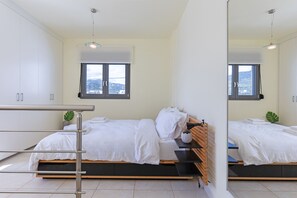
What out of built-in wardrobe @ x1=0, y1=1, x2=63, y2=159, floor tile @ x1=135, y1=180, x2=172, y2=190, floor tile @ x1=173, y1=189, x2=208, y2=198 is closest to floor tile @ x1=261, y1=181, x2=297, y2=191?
floor tile @ x1=173, y1=189, x2=208, y2=198

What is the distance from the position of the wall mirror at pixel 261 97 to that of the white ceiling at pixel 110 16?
2187 millimetres

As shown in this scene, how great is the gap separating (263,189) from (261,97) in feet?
1.98

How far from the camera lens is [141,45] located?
218 inches

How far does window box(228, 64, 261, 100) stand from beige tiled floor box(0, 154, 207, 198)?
4.31 feet

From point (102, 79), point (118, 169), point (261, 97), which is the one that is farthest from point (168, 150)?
point (102, 79)

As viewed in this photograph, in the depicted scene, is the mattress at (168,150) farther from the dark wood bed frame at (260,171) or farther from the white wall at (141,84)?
the white wall at (141,84)

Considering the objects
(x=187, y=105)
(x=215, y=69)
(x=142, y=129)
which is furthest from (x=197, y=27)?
(x=142, y=129)

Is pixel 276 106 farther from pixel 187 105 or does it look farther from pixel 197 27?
pixel 187 105

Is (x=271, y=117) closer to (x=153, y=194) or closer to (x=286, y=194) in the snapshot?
(x=286, y=194)

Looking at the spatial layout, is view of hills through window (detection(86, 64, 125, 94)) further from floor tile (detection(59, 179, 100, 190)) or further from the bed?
floor tile (detection(59, 179, 100, 190))

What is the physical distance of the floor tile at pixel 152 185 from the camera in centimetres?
253

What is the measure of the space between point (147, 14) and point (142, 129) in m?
2.24

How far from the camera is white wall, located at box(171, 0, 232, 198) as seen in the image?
185cm

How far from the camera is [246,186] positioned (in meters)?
1.52
